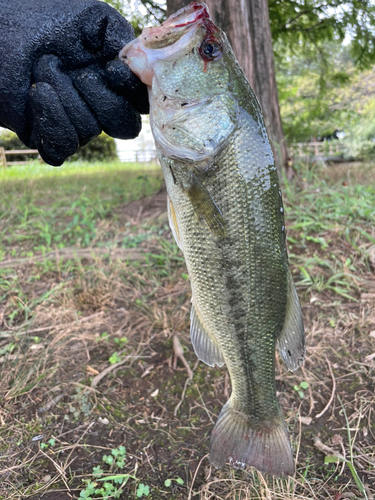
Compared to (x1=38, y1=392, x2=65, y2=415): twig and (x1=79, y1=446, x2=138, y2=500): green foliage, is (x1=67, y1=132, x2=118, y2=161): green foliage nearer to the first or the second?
(x1=38, y1=392, x2=65, y2=415): twig

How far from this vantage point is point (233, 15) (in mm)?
3457

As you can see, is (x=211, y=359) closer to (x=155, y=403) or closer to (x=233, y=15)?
(x=155, y=403)

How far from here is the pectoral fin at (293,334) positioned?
158 cm

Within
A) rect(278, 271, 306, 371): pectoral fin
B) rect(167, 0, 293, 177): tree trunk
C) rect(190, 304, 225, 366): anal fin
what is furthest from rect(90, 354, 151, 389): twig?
rect(167, 0, 293, 177): tree trunk

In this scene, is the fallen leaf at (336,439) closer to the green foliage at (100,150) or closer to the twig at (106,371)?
the twig at (106,371)

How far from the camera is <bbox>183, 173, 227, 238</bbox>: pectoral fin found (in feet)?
4.64

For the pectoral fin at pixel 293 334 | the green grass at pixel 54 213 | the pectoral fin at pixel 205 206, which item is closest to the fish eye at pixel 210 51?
the pectoral fin at pixel 205 206

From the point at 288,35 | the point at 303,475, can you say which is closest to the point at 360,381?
the point at 303,475

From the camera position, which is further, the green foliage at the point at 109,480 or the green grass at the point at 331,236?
the green grass at the point at 331,236

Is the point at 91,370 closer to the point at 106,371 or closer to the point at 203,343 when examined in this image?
the point at 106,371

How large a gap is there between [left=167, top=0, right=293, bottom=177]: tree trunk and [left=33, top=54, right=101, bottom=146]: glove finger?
266cm

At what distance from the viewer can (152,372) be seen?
94.4 inches

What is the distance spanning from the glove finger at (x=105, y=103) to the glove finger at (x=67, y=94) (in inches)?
1.3

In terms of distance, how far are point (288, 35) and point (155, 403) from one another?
18.3 feet
